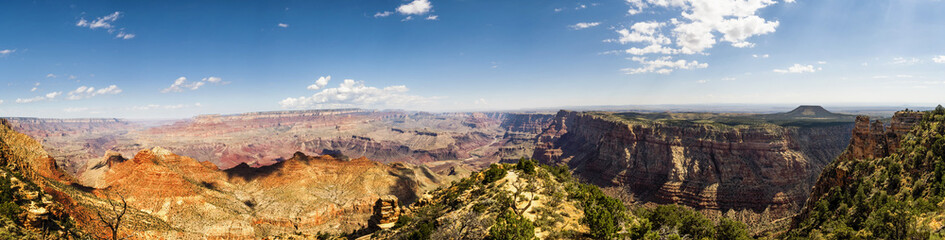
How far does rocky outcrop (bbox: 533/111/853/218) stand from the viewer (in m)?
81.6

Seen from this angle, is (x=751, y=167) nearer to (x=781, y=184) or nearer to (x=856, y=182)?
(x=781, y=184)

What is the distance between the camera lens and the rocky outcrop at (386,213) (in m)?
38.9

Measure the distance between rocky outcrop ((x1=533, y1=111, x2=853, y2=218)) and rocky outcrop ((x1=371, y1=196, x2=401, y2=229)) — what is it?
76605mm

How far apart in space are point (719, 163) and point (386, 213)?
95.1 m

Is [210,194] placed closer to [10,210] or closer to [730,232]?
[10,210]

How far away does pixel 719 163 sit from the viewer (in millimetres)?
92750

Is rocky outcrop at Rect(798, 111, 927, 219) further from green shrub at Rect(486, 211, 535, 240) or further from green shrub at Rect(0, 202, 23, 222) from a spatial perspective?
green shrub at Rect(0, 202, 23, 222)

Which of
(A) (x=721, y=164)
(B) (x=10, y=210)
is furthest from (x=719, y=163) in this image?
(B) (x=10, y=210)

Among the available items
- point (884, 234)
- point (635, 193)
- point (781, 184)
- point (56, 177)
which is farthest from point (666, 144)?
point (56, 177)

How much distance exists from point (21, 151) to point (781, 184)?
5937 inches

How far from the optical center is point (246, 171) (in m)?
87.5

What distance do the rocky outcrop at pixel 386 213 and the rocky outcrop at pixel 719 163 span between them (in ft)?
251

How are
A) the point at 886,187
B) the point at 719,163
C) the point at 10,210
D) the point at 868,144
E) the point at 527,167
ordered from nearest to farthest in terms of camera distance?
the point at 10,210 < the point at 886,187 < the point at 527,167 < the point at 868,144 < the point at 719,163

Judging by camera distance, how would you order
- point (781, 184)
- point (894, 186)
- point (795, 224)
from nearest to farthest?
point (894, 186), point (795, 224), point (781, 184)
